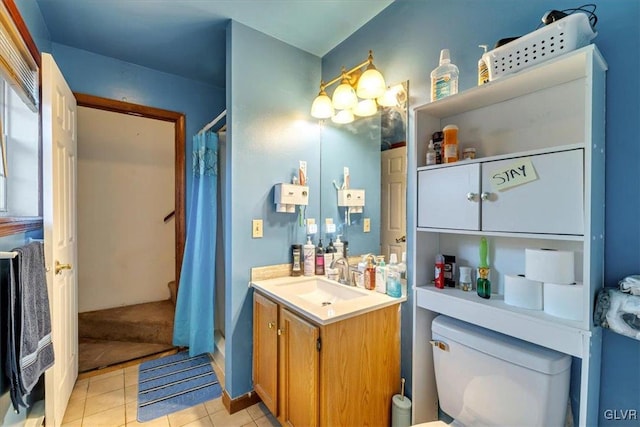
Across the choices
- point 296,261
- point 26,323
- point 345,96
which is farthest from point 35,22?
point 296,261

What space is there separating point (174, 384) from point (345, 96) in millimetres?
2286

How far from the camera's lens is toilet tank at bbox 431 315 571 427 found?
916 mm

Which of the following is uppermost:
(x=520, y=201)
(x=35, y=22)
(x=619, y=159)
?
(x=35, y=22)

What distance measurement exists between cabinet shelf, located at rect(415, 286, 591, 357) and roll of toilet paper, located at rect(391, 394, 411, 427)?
0.55 meters

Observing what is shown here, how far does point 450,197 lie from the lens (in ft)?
3.77

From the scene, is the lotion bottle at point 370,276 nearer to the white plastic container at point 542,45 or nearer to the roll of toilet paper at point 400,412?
the roll of toilet paper at point 400,412

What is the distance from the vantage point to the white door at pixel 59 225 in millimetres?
1427

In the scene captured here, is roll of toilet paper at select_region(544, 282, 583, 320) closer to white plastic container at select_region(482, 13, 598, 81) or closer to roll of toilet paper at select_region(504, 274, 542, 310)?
roll of toilet paper at select_region(504, 274, 542, 310)

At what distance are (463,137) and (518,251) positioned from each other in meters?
0.54

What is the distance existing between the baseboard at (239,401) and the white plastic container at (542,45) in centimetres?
214

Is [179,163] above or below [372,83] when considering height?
→ below

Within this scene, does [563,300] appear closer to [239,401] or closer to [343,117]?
[343,117]

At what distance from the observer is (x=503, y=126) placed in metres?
1.15

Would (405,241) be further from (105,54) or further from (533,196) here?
(105,54)
